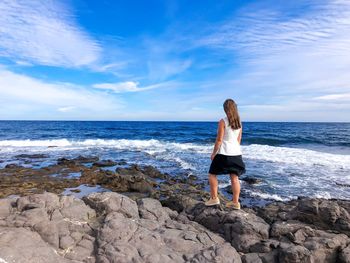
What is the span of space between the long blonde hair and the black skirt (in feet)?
2.13

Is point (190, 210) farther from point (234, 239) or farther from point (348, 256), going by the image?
point (348, 256)

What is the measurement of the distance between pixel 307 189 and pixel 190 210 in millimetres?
7725

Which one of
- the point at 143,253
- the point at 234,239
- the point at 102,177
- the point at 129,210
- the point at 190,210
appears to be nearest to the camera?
the point at 143,253

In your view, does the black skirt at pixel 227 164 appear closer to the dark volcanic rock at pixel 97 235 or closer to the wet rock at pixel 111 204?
the dark volcanic rock at pixel 97 235

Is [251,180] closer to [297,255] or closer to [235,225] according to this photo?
[235,225]

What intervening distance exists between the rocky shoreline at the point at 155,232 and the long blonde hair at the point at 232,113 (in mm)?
1885

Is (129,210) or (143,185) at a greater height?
(129,210)

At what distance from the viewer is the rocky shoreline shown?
4.74 metres

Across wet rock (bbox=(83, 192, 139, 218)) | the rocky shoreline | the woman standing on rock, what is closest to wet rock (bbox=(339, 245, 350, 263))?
the rocky shoreline

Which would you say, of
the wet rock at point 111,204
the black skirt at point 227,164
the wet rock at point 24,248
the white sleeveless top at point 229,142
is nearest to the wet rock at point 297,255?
the black skirt at point 227,164

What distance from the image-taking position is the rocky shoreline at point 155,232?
4.74 metres

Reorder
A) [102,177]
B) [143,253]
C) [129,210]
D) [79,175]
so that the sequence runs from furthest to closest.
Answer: [79,175] → [102,177] → [129,210] → [143,253]

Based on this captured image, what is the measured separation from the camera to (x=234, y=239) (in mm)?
5836

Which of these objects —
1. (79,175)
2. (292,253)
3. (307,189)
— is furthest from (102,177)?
(292,253)
